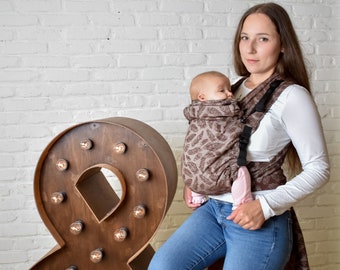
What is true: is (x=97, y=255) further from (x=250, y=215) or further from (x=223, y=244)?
(x=250, y=215)

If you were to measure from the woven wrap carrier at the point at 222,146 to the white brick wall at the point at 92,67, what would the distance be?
84 cm

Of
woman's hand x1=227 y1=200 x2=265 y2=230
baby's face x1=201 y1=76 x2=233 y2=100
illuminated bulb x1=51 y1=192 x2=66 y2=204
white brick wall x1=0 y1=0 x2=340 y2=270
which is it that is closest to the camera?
woman's hand x1=227 y1=200 x2=265 y2=230

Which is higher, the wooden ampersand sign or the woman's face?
the woman's face

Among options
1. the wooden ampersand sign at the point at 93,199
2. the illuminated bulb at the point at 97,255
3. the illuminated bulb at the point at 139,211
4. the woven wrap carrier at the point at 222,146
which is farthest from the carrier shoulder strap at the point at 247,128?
the illuminated bulb at the point at 97,255

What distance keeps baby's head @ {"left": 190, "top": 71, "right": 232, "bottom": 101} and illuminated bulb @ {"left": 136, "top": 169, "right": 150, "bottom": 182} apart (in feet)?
1.08

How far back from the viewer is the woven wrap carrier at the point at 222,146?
4.55ft

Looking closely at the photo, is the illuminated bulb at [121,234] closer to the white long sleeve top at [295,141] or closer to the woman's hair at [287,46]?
the white long sleeve top at [295,141]

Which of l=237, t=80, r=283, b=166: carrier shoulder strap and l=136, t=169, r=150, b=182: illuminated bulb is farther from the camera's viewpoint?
l=136, t=169, r=150, b=182: illuminated bulb

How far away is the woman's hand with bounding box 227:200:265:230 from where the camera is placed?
1.32 m

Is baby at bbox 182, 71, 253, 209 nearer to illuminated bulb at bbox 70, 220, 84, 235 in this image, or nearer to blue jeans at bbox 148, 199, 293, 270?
blue jeans at bbox 148, 199, 293, 270

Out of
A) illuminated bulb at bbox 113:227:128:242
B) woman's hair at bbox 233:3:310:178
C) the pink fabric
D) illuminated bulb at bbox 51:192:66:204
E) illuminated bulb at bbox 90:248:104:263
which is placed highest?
woman's hair at bbox 233:3:310:178

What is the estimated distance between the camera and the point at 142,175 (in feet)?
4.92

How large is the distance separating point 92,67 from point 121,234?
1.02 m

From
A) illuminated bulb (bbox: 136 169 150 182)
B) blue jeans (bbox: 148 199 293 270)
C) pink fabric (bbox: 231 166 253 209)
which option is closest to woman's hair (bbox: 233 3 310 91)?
pink fabric (bbox: 231 166 253 209)
